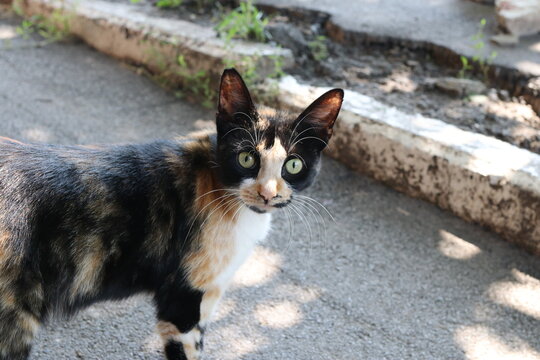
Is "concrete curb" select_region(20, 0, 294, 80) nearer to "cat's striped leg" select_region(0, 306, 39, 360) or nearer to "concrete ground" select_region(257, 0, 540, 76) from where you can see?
"concrete ground" select_region(257, 0, 540, 76)

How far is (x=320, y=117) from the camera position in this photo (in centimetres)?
277

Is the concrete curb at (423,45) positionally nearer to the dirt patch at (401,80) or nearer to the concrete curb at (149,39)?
the dirt patch at (401,80)

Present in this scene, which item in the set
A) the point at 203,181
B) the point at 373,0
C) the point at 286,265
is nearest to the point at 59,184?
the point at 203,181

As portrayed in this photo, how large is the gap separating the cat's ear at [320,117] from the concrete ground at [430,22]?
2607 millimetres

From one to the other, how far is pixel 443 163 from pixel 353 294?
1.09 meters

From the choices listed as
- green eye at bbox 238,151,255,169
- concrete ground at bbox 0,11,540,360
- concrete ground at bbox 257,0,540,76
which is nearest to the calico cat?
green eye at bbox 238,151,255,169

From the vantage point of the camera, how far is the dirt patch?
4.46 m

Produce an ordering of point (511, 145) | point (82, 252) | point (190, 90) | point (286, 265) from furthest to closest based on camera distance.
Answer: point (190, 90)
point (511, 145)
point (286, 265)
point (82, 252)

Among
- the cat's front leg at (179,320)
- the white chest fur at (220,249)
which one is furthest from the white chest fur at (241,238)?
the cat's front leg at (179,320)

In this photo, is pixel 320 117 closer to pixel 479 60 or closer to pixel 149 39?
pixel 479 60

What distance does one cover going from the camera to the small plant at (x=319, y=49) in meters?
5.33

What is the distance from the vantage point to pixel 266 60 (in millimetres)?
4941

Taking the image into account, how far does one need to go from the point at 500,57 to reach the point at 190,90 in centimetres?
258

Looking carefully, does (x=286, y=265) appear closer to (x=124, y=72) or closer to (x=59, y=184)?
(x=59, y=184)
